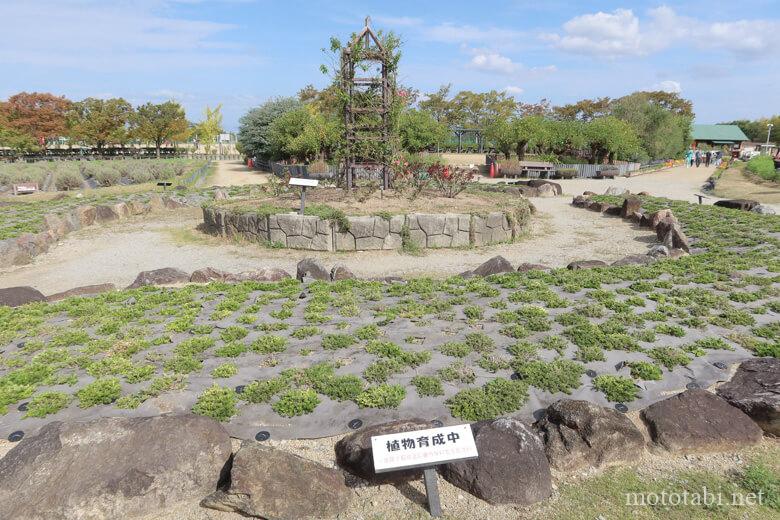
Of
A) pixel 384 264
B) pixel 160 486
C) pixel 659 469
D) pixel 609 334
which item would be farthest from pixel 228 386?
pixel 384 264

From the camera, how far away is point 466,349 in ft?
14.6

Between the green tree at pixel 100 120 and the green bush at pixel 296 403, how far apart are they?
1843 inches

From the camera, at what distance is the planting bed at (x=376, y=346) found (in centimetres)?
368

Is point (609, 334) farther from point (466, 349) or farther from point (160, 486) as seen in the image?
point (160, 486)

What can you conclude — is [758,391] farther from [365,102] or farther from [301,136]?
[301,136]

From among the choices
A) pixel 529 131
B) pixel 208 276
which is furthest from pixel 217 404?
pixel 529 131

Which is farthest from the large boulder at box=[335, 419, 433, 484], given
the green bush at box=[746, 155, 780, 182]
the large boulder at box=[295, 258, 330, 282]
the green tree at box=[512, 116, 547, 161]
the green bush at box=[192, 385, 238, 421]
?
the green tree at box=[512, 116, 547, 161]

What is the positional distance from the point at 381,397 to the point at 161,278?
15.5 feet

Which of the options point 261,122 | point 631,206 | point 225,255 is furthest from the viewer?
point 261,122

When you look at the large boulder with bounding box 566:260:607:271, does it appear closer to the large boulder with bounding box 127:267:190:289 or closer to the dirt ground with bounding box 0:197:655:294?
the dirt ground with bounding box 0:197:655:294

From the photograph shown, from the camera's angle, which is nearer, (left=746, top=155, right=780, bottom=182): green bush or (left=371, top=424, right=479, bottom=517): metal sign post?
(left=371, top=424, right=479, bottom=517): metal sign post

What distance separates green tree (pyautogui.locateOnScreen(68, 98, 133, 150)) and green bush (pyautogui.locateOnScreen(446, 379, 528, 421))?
47.5 metres

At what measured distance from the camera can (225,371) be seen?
4090mm

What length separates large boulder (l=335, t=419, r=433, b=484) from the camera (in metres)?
2.99
